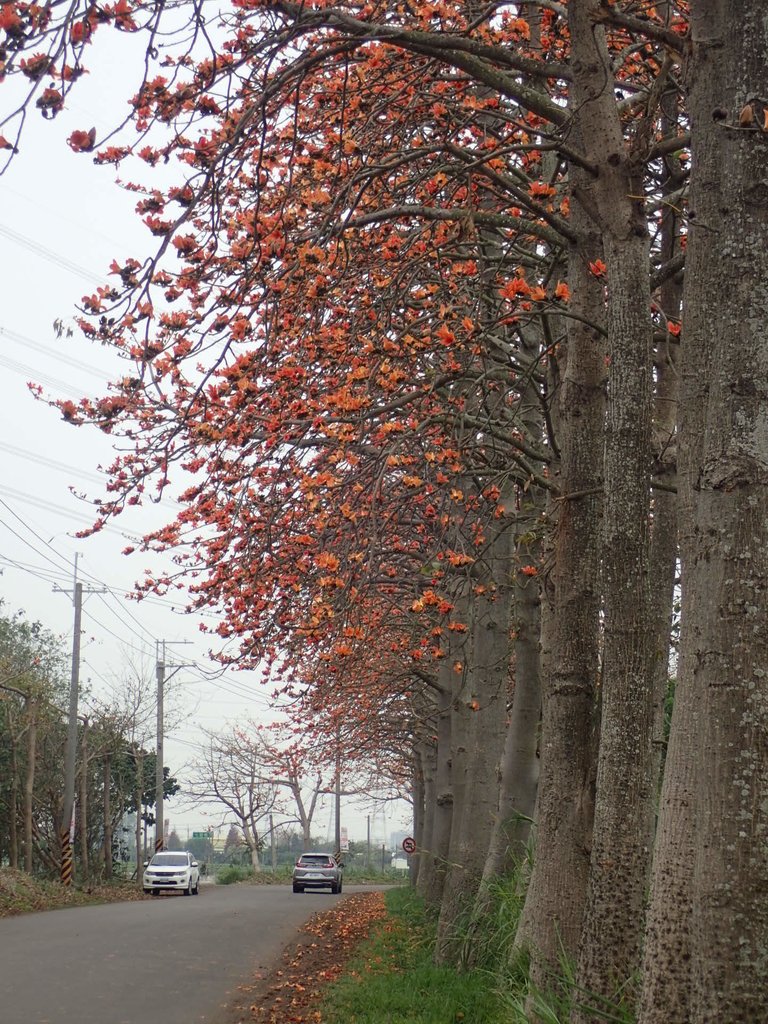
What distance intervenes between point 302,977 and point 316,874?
26180mm

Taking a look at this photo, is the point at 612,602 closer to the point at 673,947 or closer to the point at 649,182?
the point at 673,947

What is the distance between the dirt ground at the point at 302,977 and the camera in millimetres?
9836

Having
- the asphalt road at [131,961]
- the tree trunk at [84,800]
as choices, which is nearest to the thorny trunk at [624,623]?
the asphalt road at [131,961]

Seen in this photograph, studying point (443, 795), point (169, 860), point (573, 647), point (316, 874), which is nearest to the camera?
point (573, 647)

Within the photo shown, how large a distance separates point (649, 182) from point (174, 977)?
30.7 feet

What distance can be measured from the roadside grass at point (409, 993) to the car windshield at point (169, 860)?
23.0m

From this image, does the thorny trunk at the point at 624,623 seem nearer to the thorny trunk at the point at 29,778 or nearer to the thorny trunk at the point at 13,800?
the thorny trunk at the point at 29,778

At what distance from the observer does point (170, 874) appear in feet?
114

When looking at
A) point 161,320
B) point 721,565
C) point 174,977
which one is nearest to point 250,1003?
point 174,977

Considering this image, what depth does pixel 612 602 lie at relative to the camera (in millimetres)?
5129

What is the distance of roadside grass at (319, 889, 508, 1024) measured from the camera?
7988 mm

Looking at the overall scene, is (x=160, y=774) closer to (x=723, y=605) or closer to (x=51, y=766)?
(x=51, y=766)

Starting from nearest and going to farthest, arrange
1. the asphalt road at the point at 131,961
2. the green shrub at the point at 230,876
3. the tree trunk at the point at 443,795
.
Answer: the asphalt road at the point at 131,961 < the tree trunk at the point at 443,795 < the green shrub at the point at 230,876

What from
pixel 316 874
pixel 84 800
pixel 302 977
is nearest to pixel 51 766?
pixel 84 800
